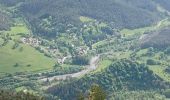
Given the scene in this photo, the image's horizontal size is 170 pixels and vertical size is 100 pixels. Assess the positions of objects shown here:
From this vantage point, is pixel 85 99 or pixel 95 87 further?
pixel 85 99

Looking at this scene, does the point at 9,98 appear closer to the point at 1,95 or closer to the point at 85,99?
the point at 1,95

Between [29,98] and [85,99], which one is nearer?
[85,99]

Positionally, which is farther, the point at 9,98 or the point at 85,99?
the point at 9,98

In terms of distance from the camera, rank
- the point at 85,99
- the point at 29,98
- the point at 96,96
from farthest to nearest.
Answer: the point at 29,98 < the point at 85,99 < the point at 96,96

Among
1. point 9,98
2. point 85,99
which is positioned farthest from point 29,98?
point 85,99

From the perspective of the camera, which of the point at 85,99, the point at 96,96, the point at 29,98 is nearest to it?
the point at 96,96

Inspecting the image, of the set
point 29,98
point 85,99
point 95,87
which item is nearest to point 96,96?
point 95,87

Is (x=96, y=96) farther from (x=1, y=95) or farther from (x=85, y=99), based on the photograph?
(x=1, y=95)

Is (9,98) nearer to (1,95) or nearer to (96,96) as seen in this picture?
(1,95)
